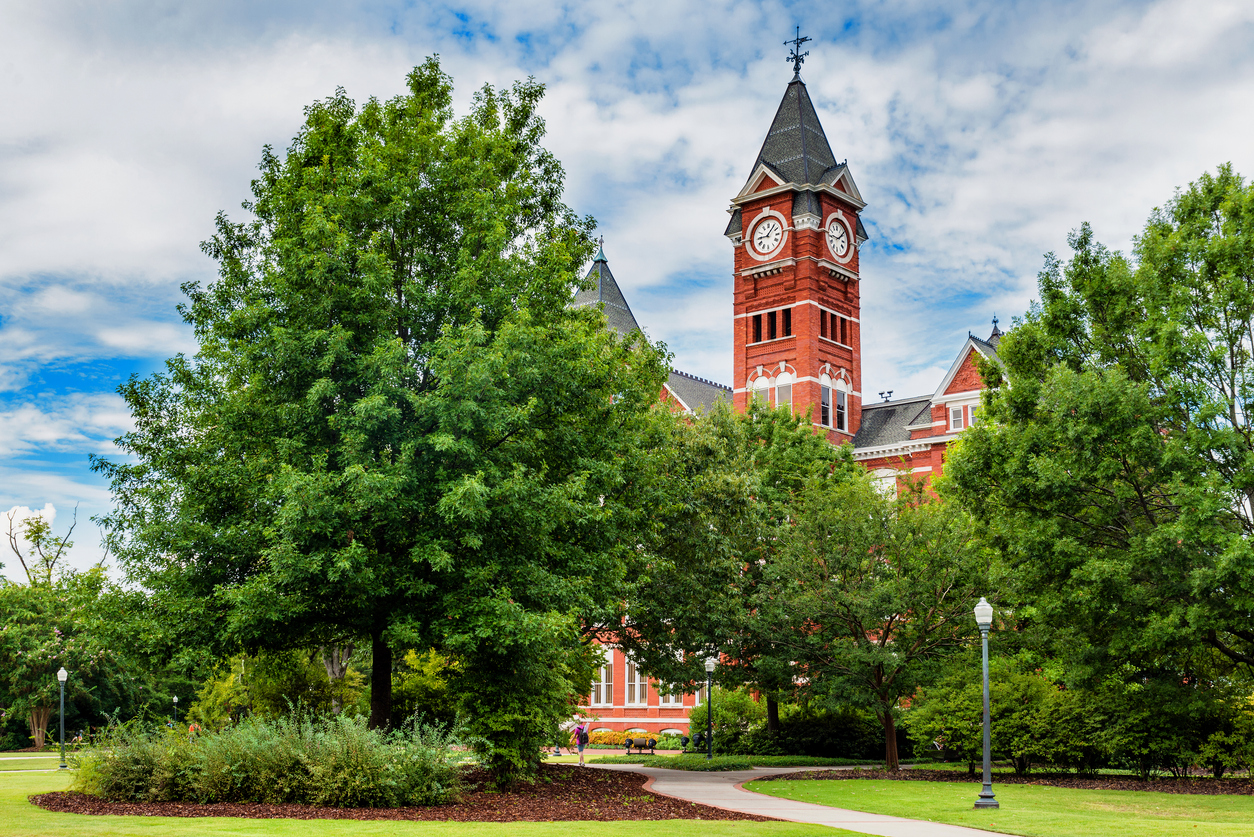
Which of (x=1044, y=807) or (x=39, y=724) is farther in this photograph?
(x=39, y=724)

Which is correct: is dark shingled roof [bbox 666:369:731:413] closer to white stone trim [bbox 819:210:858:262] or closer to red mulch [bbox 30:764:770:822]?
white stone trim [bbox 819:210:858:262]

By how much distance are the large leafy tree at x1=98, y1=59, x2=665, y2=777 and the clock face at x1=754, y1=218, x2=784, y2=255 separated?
4309 centimetres

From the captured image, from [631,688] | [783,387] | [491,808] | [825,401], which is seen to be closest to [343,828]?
[491,808]

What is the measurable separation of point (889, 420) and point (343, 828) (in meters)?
52.9

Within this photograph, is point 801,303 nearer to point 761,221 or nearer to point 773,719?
point 761,221

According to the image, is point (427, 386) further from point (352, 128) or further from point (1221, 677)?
point (1221, 677)

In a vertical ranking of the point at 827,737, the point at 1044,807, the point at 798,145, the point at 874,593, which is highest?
the point at 798,145

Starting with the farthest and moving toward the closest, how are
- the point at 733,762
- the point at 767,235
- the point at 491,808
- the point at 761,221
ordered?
the point at 761,221, the point at 767,235, the point at 733,762, the point at 491,808

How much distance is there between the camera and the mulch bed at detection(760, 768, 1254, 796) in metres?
23.1

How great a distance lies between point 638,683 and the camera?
5897cm

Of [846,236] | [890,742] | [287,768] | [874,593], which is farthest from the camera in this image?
[846,236]

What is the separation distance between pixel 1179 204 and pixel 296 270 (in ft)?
67.3

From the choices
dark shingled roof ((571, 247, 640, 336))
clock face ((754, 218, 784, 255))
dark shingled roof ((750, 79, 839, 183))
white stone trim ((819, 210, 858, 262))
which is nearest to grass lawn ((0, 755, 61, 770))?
dark shingled roof ((571, 247, 640, 336))

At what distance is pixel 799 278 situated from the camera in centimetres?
6259
